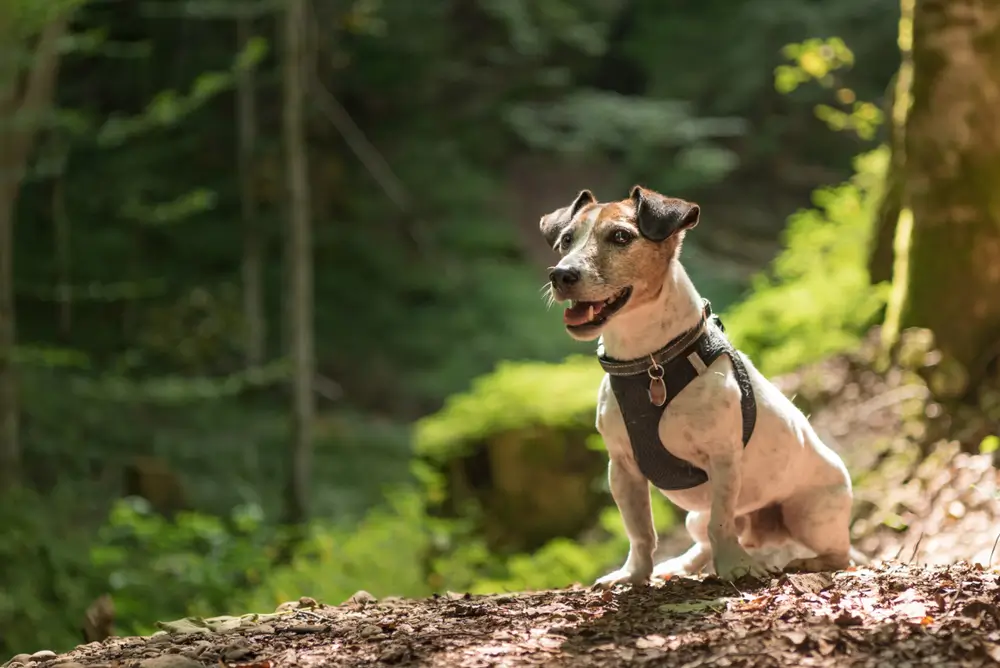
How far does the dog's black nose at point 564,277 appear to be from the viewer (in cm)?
333

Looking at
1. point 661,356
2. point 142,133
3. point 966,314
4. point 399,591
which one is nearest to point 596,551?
point 399,591

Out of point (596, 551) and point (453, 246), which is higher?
point (453, 246)

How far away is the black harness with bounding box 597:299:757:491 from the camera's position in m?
3.55

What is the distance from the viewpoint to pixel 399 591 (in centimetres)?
824

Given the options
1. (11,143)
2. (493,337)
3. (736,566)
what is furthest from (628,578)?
(493,337)

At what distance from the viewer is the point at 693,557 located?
4.28m

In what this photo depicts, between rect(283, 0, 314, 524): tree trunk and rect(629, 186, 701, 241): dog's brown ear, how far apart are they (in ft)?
25.1

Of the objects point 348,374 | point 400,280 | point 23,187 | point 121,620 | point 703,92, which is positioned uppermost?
point 703,92

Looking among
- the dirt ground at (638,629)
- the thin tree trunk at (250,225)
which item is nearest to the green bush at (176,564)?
the dirt ground at (638,629)

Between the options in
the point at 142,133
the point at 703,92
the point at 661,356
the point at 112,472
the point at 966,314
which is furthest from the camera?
the point at 703,92

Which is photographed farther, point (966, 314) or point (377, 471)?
point (377, 471)

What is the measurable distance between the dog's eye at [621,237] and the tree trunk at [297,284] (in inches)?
301

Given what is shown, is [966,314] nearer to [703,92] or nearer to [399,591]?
[399,591]

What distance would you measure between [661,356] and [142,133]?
46.8ft
